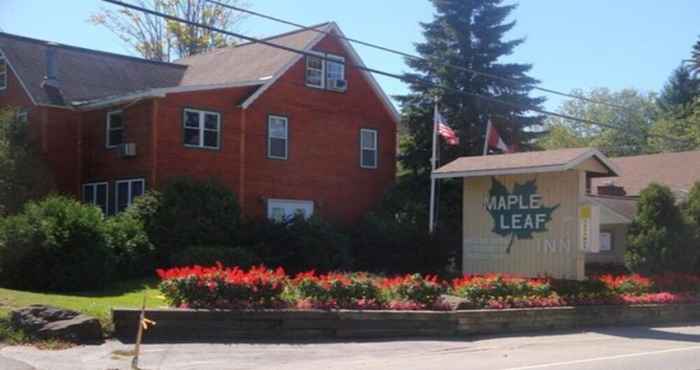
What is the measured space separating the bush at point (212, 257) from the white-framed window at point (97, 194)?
7.07m

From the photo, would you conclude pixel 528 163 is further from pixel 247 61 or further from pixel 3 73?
pixel 3 73

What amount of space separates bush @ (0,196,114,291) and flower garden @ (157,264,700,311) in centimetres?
418

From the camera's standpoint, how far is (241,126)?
1209 inches

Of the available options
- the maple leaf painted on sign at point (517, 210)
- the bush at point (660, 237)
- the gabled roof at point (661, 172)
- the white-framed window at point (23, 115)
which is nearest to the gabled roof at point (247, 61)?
the white-framed window at point (23, 115)

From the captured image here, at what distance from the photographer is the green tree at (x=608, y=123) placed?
68.3 meters

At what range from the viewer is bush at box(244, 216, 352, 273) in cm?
2641

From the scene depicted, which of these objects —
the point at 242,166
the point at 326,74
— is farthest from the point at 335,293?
the point at 326,74

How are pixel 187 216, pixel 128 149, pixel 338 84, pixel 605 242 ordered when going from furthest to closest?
pixel 605 242, pixel 338 84, pixel 128 149, pixel 187 216

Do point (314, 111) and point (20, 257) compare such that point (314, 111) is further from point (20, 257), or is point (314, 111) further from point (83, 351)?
point (83, 351)

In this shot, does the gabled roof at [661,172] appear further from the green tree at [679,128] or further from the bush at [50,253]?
the bush at [50,253]

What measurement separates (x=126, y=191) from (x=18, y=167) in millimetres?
3563

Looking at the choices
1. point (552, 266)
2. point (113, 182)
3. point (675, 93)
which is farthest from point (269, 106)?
point (675, 93)

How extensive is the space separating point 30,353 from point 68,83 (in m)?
20.7

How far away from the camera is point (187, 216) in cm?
2627
